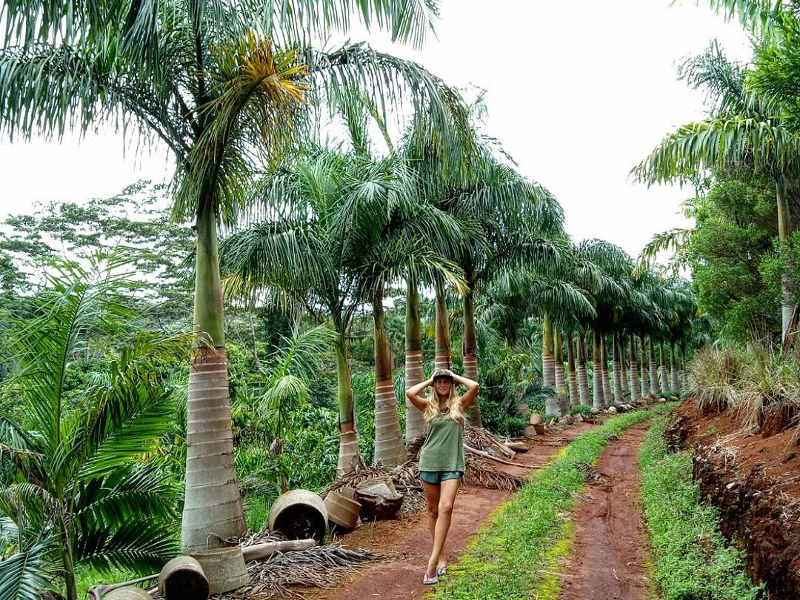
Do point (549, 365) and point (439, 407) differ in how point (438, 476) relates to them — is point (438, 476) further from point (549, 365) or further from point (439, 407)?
point (549, 365)

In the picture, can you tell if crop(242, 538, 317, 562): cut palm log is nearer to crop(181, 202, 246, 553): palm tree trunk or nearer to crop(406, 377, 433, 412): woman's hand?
crop(181, 202, 246, 553): palm tree trunk

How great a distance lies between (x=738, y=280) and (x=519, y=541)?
8174 mm

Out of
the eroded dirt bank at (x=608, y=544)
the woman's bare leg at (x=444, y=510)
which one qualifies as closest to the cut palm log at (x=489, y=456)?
the eroded dirt bank at (x=608, y=544)

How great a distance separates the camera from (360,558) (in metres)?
6.70

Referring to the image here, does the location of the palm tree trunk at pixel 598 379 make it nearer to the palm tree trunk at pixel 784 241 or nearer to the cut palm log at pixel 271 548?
the palm tree trunk at pixel 784 241

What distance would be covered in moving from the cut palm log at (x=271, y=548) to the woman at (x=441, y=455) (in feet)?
5.39

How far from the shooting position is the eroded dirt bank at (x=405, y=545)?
5.70 metres

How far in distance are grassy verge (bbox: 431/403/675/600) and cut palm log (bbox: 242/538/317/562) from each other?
167 cm

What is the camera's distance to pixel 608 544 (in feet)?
23.9

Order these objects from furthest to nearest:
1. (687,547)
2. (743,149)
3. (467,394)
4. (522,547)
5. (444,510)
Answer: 1. (743,149)
2. (522,547)
3. (687,547)
4. (467,394)
5. (444,510)

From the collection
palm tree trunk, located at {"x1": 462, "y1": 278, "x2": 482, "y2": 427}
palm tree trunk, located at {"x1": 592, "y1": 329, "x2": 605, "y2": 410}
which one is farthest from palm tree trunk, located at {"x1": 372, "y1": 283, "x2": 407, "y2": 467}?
palm tree trunk, located at {"x1": 592, "y1": 329, "x2": 605, "y2": 410}

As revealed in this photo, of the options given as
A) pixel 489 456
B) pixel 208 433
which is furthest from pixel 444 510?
pixel 489 456

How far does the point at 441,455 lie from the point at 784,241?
8.20 m

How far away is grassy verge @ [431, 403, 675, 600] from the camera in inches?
209
